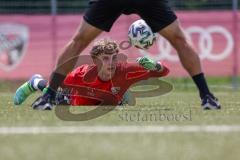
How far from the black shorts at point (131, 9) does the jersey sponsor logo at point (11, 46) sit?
1130 cm

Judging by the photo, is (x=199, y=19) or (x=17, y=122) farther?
(x=199, y=19)

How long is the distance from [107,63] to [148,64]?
2.05 ft

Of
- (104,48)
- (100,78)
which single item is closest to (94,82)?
(100,78)

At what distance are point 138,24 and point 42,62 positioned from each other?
987 cm

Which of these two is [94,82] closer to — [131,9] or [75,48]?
[75,48]

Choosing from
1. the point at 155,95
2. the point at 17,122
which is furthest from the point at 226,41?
the point at 17,122

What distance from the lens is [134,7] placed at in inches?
288

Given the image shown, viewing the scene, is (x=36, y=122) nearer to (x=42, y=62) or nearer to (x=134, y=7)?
(x=134, y=7)

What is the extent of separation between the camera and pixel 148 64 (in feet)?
28.1

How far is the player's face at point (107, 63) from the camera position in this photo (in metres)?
8.10

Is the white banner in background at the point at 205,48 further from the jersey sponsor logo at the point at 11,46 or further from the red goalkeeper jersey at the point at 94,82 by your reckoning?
the red goalkeeper jersey at the point at 94,82

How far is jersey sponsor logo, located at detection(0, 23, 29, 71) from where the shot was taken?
18.4m

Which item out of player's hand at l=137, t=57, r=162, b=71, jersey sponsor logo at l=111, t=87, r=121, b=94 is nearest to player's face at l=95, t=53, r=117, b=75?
jersey sponsor logo at l=111, t=87, r=121, b=94

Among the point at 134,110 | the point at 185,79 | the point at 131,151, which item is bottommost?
the point at 185,79
